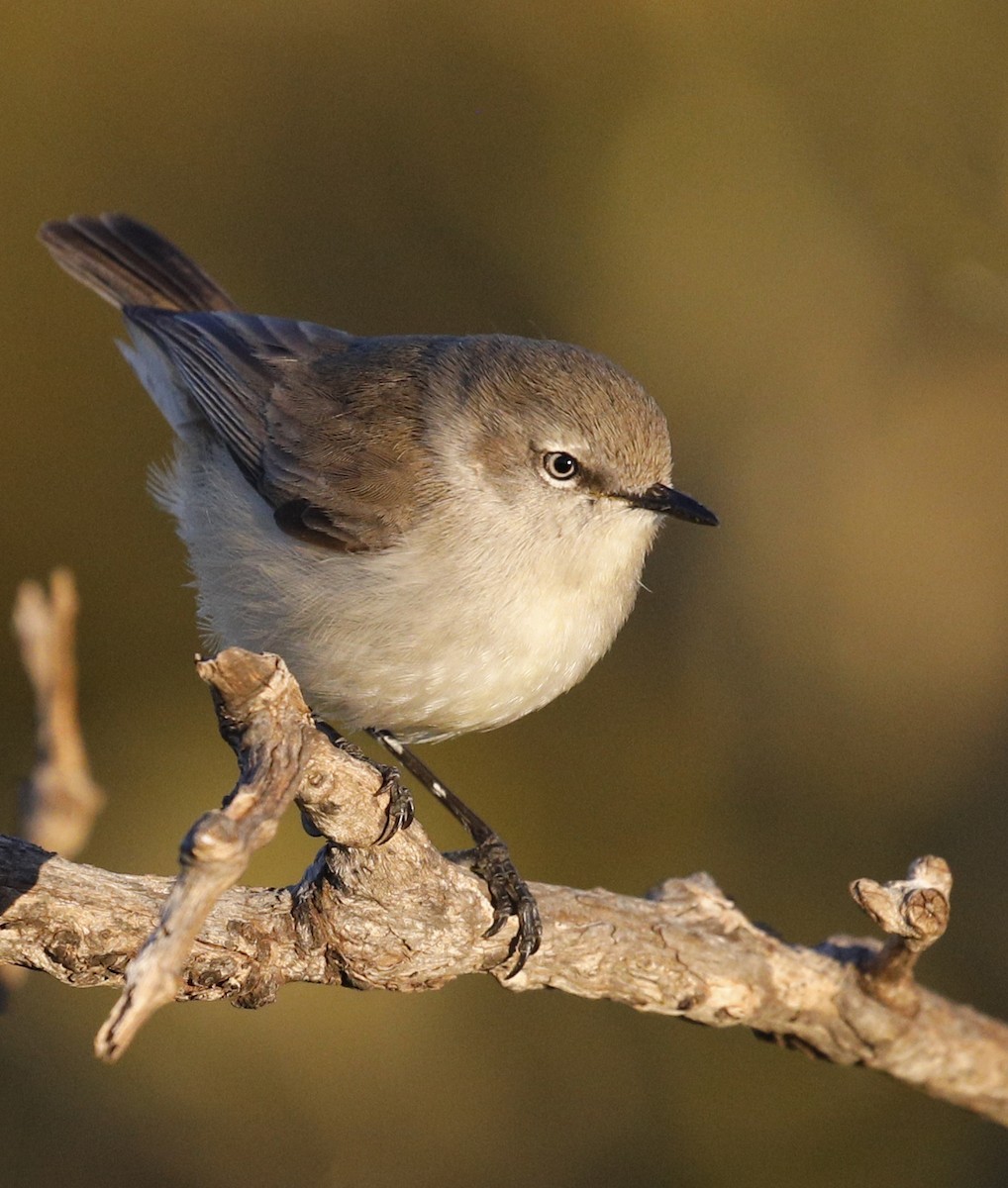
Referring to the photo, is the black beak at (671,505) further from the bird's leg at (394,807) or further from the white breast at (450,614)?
the bird's leg at (394,807)

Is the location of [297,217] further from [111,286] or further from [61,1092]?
[61,1092]

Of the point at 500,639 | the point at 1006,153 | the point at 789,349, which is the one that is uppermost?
the point at 1006,153

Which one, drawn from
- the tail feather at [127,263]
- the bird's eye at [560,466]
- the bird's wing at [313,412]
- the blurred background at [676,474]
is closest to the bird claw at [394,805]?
the bird's wing at [313,412]

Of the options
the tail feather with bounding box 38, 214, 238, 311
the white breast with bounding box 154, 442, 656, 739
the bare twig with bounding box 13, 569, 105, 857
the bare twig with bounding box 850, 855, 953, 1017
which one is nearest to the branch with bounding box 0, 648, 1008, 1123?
the bare twig with bounding box 850, 855, 953, 1017

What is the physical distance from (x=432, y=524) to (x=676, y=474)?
1598 mm

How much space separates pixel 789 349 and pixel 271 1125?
2.98 m

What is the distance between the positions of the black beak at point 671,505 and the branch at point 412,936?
34.2 inches

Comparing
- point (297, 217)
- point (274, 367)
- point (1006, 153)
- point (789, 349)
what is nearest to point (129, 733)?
point (274, 367)

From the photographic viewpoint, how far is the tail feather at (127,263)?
3.95m

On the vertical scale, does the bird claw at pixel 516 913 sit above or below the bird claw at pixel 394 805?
below

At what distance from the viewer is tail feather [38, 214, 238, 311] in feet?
13.0

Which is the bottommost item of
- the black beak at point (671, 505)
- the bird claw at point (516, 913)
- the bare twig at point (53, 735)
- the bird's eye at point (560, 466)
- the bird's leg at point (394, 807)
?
the bare twig at point (53, 735)

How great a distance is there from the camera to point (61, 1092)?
3.64 m

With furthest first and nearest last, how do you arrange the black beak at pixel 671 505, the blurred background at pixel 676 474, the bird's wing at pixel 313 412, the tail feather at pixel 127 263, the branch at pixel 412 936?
the tail feather at pixel 127 263
the blurred background at pixel 676 474
the bird's wing at pixel 313 412
the black beak at pixel 671 505
the branch at pixel 412 936
